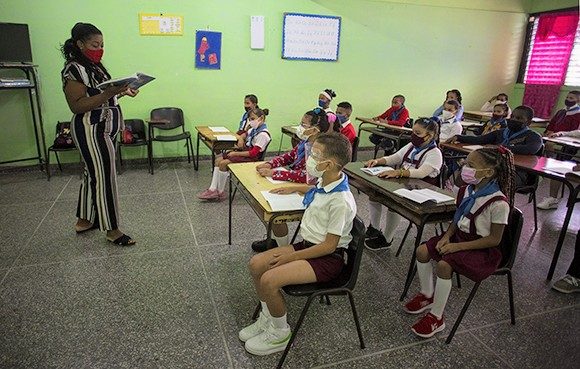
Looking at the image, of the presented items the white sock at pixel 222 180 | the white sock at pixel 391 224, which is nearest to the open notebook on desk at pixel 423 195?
the white sock at pixel 391 224

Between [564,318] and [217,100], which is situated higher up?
[217,100]

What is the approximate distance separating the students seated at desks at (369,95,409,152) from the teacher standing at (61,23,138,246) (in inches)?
156

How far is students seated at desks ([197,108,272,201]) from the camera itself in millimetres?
3854

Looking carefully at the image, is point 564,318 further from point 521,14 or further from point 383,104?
point 521,14

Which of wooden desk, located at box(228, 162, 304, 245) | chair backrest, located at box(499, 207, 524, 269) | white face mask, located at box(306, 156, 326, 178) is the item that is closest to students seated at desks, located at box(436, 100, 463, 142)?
chair backrest, located at box(499, 207, 524, 269)

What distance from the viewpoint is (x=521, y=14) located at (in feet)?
22.7

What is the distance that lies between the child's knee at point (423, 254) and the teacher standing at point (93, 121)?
220 centimetres

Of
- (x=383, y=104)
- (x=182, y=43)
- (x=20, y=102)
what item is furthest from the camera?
(x=383, y=104)

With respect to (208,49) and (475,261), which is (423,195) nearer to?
(475,261)

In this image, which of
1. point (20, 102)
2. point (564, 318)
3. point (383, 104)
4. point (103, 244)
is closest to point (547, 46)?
point (383, 104)

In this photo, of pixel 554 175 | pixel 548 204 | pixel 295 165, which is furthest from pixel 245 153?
pixel 548 204

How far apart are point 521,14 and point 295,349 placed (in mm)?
7830

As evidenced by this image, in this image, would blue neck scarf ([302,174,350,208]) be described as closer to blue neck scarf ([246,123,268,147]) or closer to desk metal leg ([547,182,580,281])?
desk metal leg ([547,182,580,281])

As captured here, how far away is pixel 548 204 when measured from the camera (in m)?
4.21
